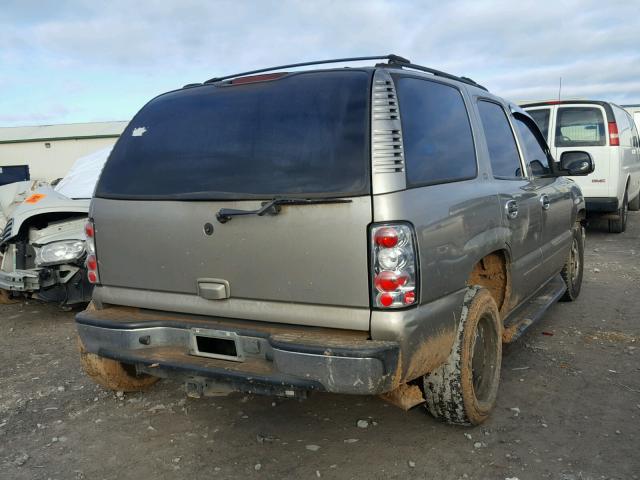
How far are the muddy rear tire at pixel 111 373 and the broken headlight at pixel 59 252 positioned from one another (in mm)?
2153

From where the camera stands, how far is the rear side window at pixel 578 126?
9.30 meters

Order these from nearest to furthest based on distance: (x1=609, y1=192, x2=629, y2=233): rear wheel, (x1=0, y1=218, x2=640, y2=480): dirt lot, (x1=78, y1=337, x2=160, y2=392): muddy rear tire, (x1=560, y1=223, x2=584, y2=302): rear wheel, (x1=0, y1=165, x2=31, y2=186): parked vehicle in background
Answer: (x1=0, y1=218, x2=640, y2=480): dirt lot < (x1=78, y1=337, x2=160, y2=392): muddy rear tire < (x1=560, y1=223, x2=584, y2=302): rear wheel < (x1=609, y1=192, x2=629, y2=233): rear wheel < (x1=0, y1=165, x2=31, y2=186): parked vehicle in background

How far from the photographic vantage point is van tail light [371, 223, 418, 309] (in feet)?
8.27

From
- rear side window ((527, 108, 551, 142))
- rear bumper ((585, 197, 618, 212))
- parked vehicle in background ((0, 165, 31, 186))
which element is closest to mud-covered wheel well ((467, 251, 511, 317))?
rear bumper ((585, 197, 618, 212))

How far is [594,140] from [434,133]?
7289 mm

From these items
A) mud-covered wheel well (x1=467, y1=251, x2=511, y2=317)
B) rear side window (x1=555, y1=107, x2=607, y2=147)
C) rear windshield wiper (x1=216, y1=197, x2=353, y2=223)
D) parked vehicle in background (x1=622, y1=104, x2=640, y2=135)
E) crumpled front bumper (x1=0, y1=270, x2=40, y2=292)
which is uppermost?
parked vehicle in background (x1=622, y1=104, x2=640, y2=135)

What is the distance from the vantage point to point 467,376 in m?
3.05

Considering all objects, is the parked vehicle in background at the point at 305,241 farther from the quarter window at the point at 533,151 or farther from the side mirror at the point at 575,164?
the side mirror at the point at 575,164

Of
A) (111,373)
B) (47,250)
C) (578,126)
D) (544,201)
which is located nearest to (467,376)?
(544,201)

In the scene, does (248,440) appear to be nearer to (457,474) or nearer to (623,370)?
(457,474)

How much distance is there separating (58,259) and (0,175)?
948 cm

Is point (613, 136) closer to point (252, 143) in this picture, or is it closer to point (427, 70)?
point (427, 70)

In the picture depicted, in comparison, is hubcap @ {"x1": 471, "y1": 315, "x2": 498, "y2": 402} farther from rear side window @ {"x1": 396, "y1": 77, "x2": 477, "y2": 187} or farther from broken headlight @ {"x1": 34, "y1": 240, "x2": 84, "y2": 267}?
broken headlight @ {"x1": 34, "y1": 240, "x2": 84, "y2": 267}

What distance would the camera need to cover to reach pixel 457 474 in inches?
113
